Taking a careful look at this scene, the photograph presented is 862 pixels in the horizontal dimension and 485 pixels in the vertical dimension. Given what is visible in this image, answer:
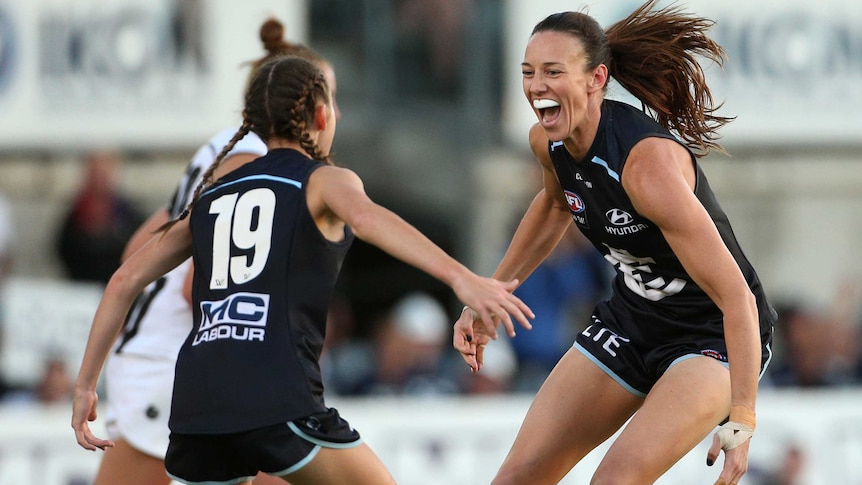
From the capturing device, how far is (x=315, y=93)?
408 cm

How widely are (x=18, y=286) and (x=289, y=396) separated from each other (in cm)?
611

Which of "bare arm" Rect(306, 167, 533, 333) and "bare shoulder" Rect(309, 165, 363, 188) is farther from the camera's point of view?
"bare shoulder" Rect(309, 165, 363, 188)

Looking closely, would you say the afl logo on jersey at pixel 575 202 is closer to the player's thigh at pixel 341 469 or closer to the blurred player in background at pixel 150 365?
the blurred player in background at pixel 150 365

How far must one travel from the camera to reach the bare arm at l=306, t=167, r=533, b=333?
346 centimetres

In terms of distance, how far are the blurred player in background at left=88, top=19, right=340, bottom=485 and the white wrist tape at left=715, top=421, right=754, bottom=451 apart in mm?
1937

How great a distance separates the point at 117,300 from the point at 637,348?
1741 mm

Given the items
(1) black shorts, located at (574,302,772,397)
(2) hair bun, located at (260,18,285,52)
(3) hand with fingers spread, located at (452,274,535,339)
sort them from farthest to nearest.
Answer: (2) hair bun, located at (260,18,285,52), (1) black shorts, located at (574,302,772,397), (3) hand with fingers spread, located at (452,274,535,339)

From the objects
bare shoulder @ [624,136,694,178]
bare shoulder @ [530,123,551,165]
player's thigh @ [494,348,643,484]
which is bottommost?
player's thigh @ [494,348,643,484]

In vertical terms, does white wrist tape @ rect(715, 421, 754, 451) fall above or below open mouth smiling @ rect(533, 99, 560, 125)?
below

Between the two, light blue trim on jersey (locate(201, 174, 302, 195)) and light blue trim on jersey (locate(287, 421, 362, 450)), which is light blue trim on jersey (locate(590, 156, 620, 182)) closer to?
light blue trim on jersey (locate(201, 174, 302, 195))

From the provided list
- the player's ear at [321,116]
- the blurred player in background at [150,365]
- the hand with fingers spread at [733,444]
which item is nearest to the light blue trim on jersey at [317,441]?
the player's ear at [321,116]

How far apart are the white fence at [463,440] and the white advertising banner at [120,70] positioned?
257cm

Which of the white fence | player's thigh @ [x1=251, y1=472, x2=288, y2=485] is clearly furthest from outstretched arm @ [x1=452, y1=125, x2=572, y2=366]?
the white fence

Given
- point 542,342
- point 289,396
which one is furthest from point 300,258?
point 542,342
